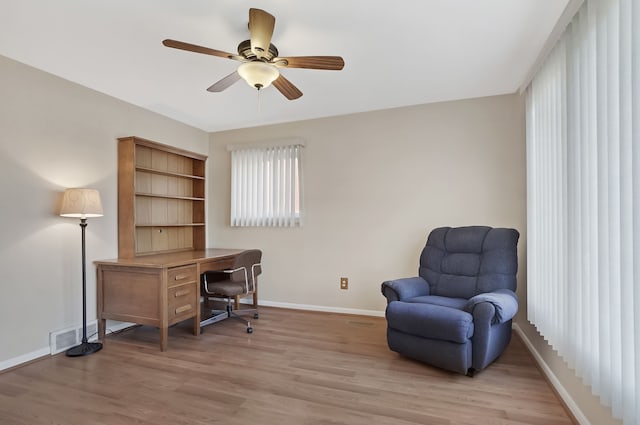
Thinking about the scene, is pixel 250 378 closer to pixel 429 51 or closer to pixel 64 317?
pixel 64 317

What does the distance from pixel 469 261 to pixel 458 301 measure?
414 millimetres

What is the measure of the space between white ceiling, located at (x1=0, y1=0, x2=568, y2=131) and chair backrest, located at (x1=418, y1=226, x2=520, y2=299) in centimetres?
143

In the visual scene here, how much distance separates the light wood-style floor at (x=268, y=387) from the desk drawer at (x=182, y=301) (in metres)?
0.27

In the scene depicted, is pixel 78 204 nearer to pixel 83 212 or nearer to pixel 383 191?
pixel 83 212

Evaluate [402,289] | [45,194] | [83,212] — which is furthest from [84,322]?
[402,289]

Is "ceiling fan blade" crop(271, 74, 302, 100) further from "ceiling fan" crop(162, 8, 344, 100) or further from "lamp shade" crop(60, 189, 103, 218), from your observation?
"lamp shade" crop(60, 189, 103, 218)

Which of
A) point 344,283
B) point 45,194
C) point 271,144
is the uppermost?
point 271,144

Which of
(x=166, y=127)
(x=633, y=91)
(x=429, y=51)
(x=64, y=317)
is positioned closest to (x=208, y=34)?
(x=429, y=51)

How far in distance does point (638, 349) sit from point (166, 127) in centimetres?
438

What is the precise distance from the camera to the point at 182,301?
3.04m

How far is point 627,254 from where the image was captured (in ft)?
4.01

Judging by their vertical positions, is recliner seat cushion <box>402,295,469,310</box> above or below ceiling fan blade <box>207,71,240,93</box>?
below

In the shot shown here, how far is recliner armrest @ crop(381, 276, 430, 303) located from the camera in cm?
269

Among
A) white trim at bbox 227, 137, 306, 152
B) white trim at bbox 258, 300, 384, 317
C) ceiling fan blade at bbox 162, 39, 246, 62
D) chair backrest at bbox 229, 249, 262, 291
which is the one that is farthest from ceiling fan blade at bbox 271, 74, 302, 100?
white trim at bbox 258, 300, 384, 317
